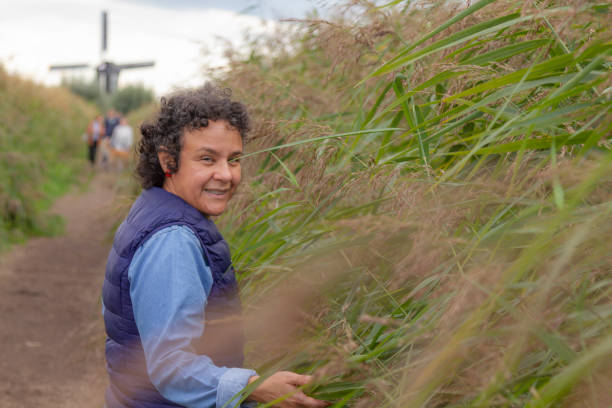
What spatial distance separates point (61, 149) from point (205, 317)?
1765 centimetres

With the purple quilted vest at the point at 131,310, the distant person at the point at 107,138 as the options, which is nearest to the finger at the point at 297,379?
the purple quilted vest at the point at 131,310

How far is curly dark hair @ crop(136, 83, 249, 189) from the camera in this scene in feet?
6.07

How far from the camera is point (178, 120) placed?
188 centimetres

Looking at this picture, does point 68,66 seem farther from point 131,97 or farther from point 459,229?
point 459,229

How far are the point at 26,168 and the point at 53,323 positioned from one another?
340cm

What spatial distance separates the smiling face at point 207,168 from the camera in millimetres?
1819

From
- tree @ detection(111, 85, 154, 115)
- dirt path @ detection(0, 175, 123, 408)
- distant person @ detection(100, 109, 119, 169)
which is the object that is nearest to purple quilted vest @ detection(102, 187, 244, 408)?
dirt path @ detection(0, 175, 123, 408)

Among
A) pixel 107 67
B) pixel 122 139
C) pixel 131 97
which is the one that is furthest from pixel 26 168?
pixel 131 97

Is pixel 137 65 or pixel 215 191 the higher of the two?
pixel 137 65

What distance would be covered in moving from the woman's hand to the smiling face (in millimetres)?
568

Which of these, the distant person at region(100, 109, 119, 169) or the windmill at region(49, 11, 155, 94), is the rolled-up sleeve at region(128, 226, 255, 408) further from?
the windmill at region(49, 11, 155, 94)

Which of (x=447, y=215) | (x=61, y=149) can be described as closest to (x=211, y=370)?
(x=447, y=215)

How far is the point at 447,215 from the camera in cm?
133

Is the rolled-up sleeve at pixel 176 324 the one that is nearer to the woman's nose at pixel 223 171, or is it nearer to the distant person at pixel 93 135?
the woman's nose at pixel 223 171
